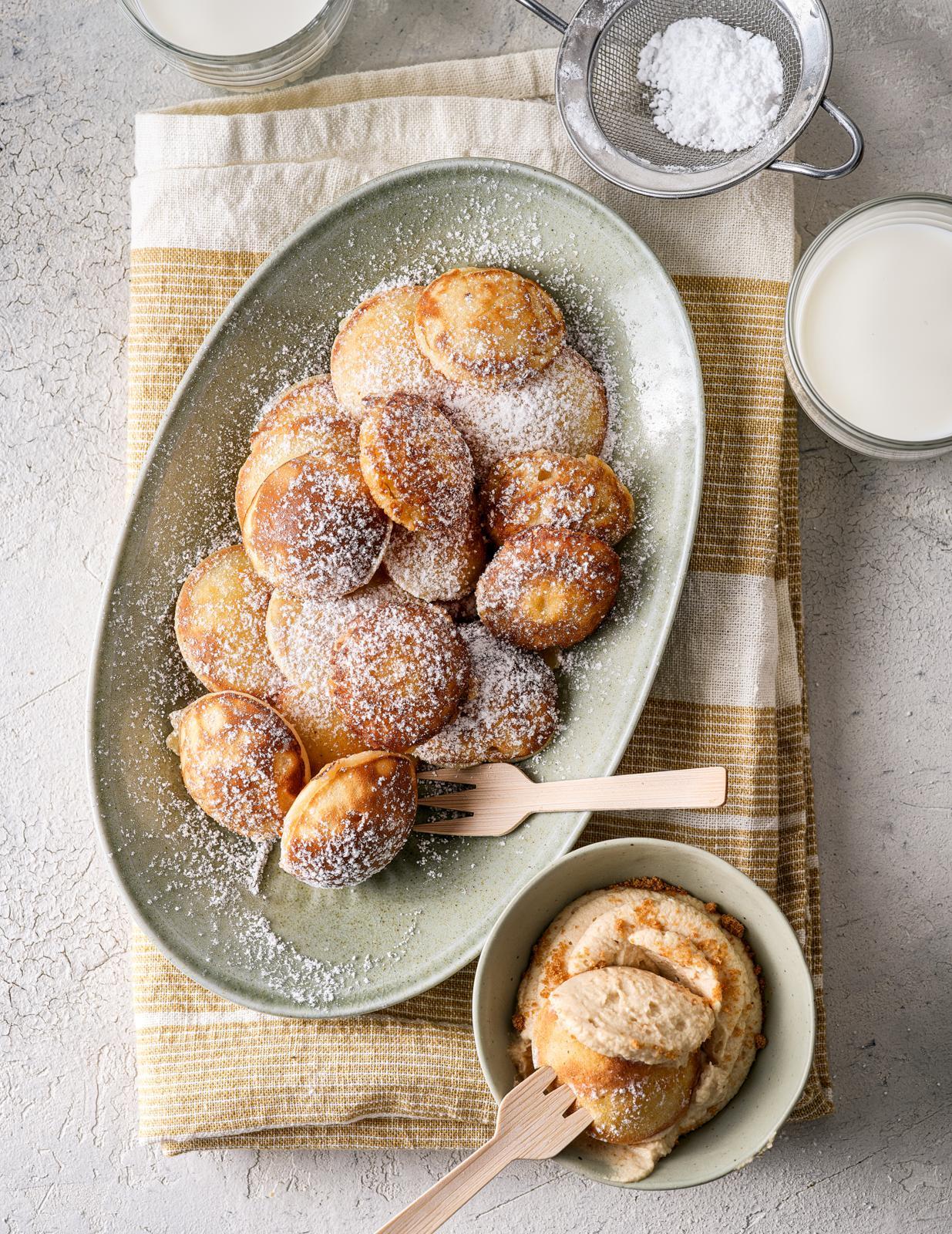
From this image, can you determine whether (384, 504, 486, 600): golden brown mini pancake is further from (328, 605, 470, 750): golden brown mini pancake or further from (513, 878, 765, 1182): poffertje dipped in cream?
(513, 878, 765, 1182): poffertje dipped in cream

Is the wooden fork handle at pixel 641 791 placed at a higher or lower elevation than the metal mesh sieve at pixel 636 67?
lower

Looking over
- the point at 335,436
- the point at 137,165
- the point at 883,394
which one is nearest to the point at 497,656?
the point at 335,436

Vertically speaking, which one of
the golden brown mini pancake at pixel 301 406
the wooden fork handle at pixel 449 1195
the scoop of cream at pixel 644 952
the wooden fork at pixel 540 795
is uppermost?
the golden brown mini pancake at pixel 301 406

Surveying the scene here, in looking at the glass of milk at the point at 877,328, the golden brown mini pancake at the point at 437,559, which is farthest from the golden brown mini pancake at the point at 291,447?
the glass of milk at the point at 877,328

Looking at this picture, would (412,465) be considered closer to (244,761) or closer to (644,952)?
(244,761)

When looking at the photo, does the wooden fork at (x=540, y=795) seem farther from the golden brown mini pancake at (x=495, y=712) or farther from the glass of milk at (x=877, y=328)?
the glass of milk at (x=877, y=328)

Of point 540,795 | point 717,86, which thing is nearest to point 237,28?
point 717,86

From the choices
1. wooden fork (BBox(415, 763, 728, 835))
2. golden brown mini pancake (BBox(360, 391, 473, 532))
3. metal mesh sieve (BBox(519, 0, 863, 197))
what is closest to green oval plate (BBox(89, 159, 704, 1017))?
wooden fork (BBox(415, 763, 728, 835))
